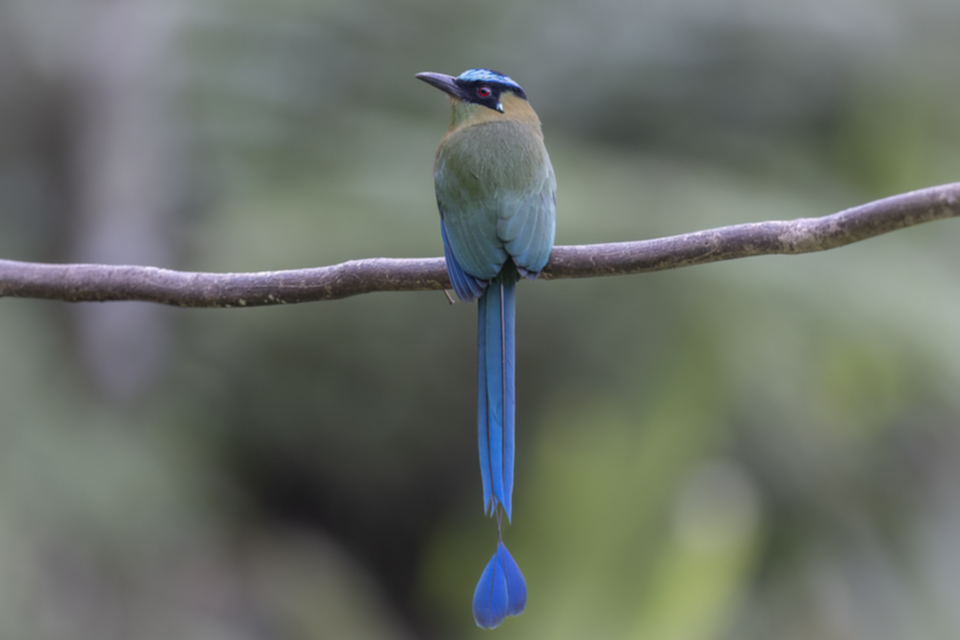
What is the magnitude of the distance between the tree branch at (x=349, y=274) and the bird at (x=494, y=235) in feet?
0.25

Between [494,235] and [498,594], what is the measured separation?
27.1 inches

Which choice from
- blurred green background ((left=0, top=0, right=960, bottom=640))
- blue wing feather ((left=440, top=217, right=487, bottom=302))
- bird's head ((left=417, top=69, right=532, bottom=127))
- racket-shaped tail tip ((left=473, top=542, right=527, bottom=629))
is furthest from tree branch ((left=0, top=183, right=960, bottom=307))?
blurred green background ((left=0, top=0, right=960, bottom=640))

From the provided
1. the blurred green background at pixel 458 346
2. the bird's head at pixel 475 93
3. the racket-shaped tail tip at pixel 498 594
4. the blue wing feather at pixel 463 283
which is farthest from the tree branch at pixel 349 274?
the blurred green background at pixel 458 346

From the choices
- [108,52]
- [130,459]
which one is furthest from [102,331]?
[108,52]

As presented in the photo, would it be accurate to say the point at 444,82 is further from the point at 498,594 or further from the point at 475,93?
the point at 498,594

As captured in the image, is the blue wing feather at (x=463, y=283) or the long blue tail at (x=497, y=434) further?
the blue wing feather at (x=463, y=283)

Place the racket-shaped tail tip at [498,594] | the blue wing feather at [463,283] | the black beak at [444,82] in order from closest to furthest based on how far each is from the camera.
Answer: the racket-shaped tail tip at [498,594] → the blue wing feather at [463,283] → the black beak at [444,82]

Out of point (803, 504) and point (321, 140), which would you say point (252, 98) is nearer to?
point (321, 140)

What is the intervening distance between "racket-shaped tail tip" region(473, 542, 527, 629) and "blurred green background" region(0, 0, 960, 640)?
122 centimetres

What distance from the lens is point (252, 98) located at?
14.0 feet

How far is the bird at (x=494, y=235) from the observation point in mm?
1389

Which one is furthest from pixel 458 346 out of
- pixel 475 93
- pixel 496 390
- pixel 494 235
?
pixel 496 390

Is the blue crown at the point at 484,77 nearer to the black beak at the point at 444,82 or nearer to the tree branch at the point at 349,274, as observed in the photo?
the black beak at the point at 444,82

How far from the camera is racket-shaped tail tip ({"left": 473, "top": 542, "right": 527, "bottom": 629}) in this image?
133 cm
